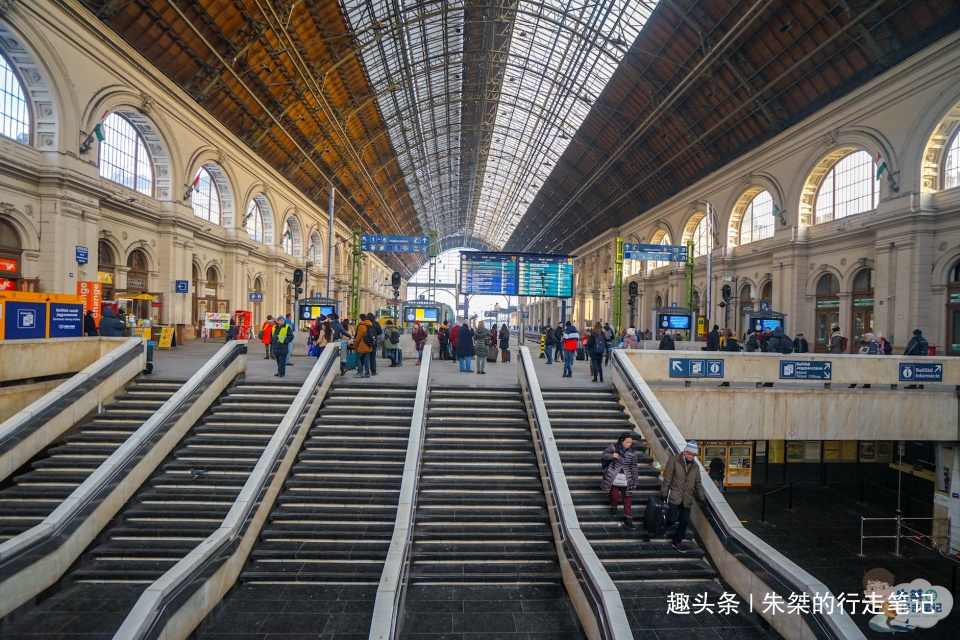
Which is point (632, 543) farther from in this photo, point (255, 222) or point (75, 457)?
point (255, 222)

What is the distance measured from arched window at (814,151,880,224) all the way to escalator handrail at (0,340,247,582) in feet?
81.8

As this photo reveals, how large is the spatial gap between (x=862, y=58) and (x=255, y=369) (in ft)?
79.6

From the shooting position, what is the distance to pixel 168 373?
38.1ft

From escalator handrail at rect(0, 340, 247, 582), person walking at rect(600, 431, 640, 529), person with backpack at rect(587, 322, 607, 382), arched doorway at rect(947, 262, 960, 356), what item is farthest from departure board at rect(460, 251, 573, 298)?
person walking at rect(600, 431, 640, 529)

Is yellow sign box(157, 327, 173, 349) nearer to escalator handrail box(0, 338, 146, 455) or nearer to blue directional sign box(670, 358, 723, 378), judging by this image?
escalator handrail box(0, 338, 146, 455)

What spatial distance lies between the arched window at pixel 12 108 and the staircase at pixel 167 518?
12484 mm

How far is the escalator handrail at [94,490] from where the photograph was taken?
237 inches

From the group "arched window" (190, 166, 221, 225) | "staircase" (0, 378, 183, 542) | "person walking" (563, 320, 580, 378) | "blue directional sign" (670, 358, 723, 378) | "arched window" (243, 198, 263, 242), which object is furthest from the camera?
"arched window" (243, 198, 263, 242)

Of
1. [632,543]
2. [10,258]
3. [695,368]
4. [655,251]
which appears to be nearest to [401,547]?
[632,543]

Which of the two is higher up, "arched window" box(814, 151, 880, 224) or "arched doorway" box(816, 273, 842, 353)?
"arched window" box(814, 151, 880, 224)

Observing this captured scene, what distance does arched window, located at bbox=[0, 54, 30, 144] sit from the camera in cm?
1512

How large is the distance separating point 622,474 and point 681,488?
2.70 ft

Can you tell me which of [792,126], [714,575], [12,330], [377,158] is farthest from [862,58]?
[377,158]

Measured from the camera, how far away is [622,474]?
762 cm
